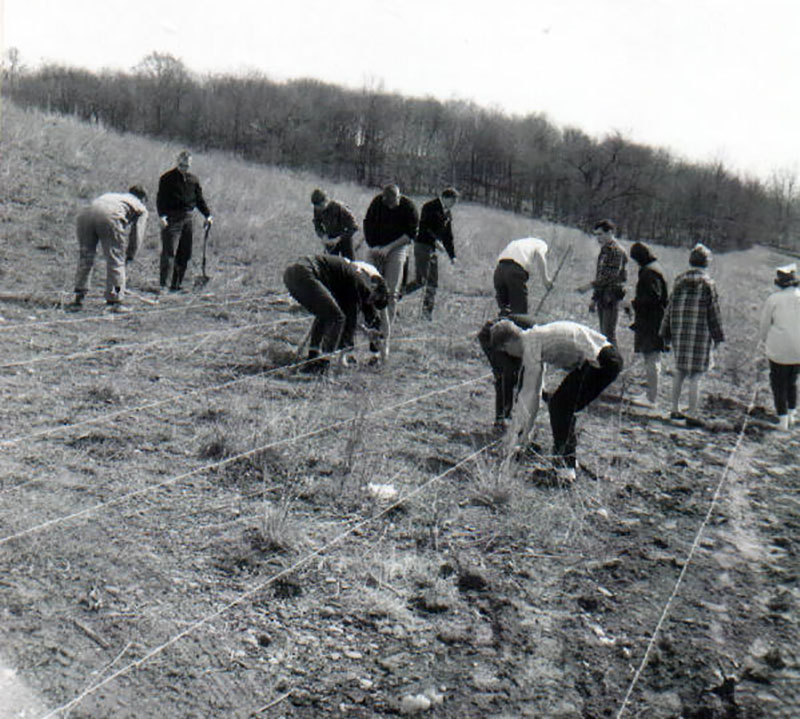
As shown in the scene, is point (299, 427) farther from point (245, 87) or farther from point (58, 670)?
point (245, 87)

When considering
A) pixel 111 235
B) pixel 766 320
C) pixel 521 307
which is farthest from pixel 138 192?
pixel 766 320

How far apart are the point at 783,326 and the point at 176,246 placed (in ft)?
20.6

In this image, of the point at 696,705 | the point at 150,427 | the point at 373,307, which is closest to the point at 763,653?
the point at 696,705

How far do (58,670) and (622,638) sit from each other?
2099 millimetres

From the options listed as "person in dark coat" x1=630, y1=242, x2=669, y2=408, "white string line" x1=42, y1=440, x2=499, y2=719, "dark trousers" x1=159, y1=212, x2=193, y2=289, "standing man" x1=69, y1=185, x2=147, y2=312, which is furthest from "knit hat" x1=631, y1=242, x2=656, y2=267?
"dark trousers" x1=159, y1=212, x2=193, y2=289

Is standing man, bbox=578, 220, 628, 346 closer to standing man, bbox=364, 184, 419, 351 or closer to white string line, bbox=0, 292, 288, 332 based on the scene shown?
standing man, bbox=364, 184, 419, 351

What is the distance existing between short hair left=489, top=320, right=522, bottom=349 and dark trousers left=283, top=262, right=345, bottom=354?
6.19 feet

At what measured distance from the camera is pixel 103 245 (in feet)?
25.2

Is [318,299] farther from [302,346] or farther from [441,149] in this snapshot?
[441,149]

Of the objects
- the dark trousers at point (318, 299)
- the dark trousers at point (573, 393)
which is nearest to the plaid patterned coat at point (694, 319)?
the dark trousers at point (573, 393)

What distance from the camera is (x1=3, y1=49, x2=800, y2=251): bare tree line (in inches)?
1535

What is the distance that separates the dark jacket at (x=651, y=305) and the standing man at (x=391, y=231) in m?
2.22

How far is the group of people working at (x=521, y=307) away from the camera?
4746mm

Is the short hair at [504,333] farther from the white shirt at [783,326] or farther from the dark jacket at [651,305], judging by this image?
the white shirt at [783,326]
